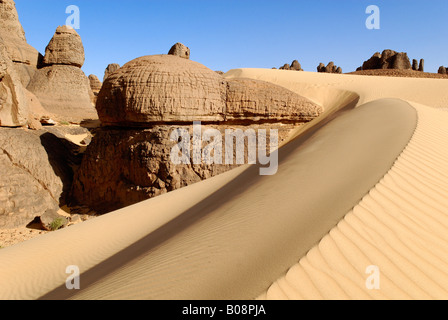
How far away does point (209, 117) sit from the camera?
7195mm

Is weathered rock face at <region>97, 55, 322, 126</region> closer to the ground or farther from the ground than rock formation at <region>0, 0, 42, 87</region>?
closer to the ground

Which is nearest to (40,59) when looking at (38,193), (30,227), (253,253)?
(38,193)

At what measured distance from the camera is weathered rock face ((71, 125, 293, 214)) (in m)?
6.63

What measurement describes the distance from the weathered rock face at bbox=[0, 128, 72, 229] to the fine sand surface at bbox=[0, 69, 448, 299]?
254 centimetres

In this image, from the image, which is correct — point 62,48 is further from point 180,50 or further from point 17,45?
point 180,50

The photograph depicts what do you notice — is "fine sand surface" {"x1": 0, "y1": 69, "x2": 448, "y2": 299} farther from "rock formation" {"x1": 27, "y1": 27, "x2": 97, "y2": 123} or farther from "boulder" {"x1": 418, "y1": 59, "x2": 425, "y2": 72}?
"boulder" {"x1": 418, "y1": 59, "x2": 425, "y2": 72}

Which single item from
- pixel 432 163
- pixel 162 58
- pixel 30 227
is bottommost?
pixel 30 227

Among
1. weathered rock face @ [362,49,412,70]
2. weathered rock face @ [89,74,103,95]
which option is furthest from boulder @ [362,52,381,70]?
weathered rock face @ [89,74,103,95]

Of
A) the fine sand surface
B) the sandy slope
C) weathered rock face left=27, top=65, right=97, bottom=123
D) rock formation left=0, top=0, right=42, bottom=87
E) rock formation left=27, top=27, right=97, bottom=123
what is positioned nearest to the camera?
the sandy slope

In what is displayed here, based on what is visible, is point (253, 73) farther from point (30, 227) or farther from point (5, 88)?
point (30, 227)

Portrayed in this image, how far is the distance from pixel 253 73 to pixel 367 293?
17718 mm

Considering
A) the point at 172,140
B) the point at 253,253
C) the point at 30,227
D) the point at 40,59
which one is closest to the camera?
the point at 253,253

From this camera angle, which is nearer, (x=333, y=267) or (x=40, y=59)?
(x=333, y=267)

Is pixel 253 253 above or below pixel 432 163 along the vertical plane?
below
